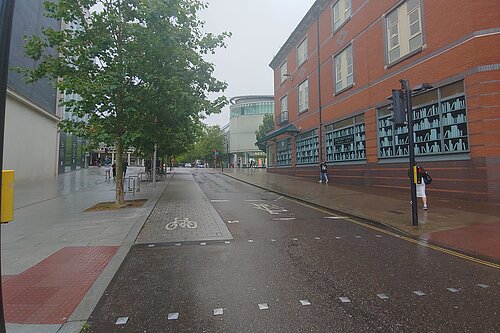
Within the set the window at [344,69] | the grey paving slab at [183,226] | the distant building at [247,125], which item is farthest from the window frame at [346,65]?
the distant building at [247,125]

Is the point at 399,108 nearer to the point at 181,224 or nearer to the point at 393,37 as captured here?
the point at 181,224

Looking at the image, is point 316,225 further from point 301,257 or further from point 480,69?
point 480,69

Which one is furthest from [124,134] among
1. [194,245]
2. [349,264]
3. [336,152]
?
[336,152]

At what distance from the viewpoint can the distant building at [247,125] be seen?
70.0 m

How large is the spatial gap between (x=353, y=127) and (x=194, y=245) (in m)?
15.4

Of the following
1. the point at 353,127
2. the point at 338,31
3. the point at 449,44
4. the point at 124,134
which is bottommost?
the point at 124,134

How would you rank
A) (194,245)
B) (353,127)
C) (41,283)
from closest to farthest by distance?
(41,283) → (194,245) → (353,127)

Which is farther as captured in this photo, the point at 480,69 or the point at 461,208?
the point at 480,69

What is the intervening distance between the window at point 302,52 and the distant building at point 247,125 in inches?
1571

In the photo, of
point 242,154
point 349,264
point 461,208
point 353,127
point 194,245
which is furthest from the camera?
point 242,154

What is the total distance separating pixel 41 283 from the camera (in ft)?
13.5

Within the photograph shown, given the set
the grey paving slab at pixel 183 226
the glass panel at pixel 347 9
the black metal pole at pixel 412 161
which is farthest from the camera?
the glass panel at pixel 347 9

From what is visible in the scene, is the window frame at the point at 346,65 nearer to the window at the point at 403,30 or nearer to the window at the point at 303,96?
the window at the point at 403,30

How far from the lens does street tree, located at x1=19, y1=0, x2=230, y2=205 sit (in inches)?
368
